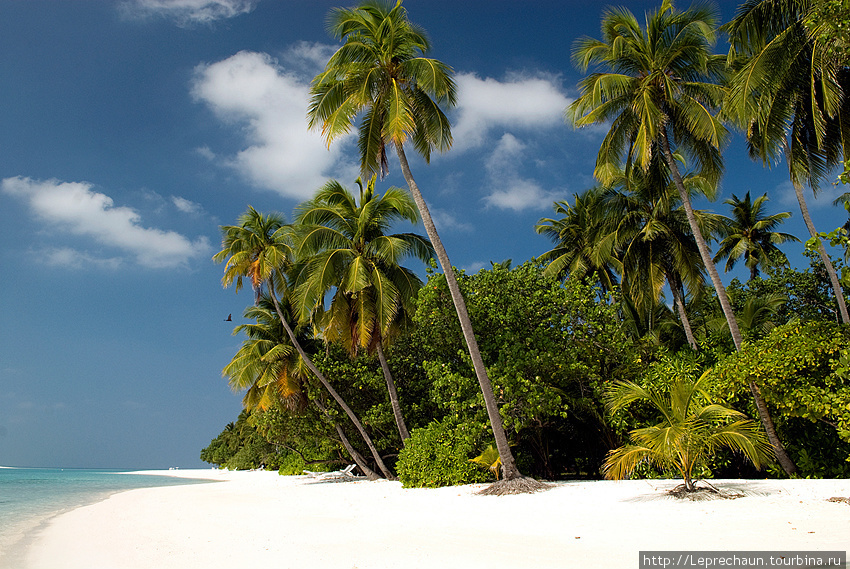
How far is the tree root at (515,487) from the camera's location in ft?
36.4

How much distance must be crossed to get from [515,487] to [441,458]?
3.09m

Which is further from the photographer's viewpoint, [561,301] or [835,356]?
[561,301]

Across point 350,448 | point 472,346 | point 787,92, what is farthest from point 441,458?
point 787,92

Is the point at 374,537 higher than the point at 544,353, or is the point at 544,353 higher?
the point at 544,353

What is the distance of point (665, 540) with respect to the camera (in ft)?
17.8

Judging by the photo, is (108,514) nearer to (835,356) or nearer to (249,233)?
(249,233)

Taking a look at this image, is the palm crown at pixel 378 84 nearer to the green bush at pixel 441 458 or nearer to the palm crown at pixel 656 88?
the palm crown at pixel 656 88

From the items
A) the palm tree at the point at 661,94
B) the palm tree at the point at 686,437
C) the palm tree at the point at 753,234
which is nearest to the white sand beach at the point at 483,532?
the palm tree at the point at 686,437

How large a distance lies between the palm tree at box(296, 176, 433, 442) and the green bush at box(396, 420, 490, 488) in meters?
2.87

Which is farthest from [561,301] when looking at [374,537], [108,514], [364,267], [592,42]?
[108,514]

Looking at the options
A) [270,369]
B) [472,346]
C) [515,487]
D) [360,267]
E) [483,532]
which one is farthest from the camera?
[270,369]

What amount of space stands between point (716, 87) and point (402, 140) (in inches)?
318

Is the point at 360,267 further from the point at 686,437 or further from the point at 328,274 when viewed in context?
the point at 686,437

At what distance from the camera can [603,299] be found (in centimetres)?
1606
